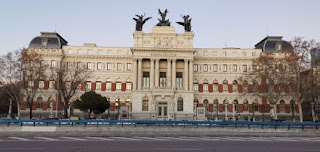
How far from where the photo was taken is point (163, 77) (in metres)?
70.4

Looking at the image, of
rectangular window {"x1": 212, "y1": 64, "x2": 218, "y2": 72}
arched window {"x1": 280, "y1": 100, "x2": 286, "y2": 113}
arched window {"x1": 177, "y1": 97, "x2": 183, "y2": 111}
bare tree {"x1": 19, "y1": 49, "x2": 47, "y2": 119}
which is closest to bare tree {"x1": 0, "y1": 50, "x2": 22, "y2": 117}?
bare tree {"x1": 19, "y1": 49, "x2": 47, "y2": 119}

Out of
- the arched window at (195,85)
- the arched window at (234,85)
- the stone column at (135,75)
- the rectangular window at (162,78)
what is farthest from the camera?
the arched window at (195,85)

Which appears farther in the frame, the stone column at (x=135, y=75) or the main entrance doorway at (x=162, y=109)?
the stone column at (x=135, y=75)

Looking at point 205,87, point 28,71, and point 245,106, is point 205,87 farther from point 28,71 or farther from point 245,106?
point 28,71

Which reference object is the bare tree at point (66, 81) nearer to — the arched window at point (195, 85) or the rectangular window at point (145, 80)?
the rectangular window at point (145, 80)

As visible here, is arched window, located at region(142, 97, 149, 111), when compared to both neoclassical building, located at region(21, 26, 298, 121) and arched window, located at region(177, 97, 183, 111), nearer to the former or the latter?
neoclassical building, located at region(21, 26, 298, 121)

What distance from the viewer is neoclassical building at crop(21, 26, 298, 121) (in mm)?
66938

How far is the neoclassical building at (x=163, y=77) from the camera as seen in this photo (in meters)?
66.9

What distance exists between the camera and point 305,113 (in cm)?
7388

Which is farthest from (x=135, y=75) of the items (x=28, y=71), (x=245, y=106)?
(x=245, y=106)

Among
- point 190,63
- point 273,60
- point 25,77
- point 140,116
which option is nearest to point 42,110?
point 25,77

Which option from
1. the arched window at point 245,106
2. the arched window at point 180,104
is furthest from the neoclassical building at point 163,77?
the arched window at point 245,106

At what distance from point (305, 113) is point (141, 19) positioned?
49800 millimetres

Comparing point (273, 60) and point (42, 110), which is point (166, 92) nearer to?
point (273, 60)
